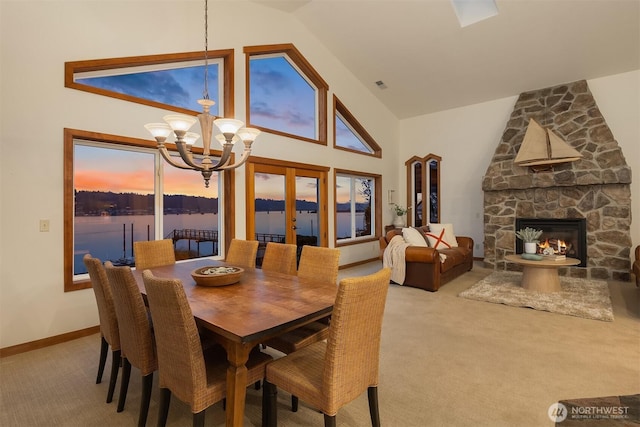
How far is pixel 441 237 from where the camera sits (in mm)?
5918

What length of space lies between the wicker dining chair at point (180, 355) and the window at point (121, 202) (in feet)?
7.70

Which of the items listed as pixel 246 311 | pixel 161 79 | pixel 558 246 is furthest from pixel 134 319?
pixel 558 246

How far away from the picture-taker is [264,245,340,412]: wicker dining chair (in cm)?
201

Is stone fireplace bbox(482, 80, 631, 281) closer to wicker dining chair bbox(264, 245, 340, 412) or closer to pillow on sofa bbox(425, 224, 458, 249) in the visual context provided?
pillow on sofa bbox(425, 224, 458, 249)

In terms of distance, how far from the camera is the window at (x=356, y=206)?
6.68 metres

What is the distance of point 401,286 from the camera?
5109 mm

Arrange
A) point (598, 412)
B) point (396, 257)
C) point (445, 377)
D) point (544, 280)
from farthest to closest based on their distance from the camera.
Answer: point (396, 257)
point (544, 280)
point (445, 377)
point (598, 412)

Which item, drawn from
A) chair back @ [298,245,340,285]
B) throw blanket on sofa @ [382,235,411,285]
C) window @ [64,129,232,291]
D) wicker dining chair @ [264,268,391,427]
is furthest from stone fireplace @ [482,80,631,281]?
wicker dining chair @ [264,268,391,427]

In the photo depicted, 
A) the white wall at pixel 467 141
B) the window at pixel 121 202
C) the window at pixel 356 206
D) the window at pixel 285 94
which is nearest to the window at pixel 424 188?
the white wall at pixel 467 141

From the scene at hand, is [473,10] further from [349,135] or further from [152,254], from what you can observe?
[152,254]

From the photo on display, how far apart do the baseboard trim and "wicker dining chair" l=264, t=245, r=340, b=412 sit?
2.40m

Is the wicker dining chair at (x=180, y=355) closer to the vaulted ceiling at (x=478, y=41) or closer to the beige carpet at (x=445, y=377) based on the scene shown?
the beige carpet at (x=445, y=377)

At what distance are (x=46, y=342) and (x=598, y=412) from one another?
179 inches

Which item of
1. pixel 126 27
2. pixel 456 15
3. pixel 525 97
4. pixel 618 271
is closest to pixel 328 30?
pixel 456 15
